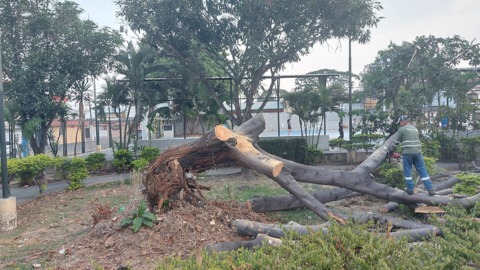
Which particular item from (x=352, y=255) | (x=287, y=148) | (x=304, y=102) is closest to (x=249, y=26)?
(x=304, y=102)

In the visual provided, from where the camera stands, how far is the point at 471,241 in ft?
9.68

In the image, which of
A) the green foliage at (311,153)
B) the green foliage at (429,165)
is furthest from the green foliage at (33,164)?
the green foliage at (429,165)

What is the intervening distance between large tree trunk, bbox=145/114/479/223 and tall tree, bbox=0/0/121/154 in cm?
926

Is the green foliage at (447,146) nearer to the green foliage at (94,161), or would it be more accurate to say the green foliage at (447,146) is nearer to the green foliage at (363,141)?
the green foliage at (363,141)

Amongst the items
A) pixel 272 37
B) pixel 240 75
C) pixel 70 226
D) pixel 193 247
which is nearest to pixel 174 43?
pixel 240 75

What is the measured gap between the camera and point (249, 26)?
11406 mm

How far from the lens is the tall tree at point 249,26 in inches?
432

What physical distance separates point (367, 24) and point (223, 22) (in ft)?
16.6

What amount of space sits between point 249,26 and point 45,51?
25.7ft

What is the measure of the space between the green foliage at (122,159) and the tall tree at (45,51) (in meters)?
2.92

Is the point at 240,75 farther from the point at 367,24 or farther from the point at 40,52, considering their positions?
the point at 40,52

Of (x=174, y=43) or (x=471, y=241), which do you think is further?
(x=174, y=43)

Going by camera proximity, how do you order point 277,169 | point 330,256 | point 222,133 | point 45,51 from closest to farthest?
1. point 330,256
2. point 277,169
3. point 222,133
4. point 45,51

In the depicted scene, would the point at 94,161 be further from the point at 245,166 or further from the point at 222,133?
the point at 222,133
